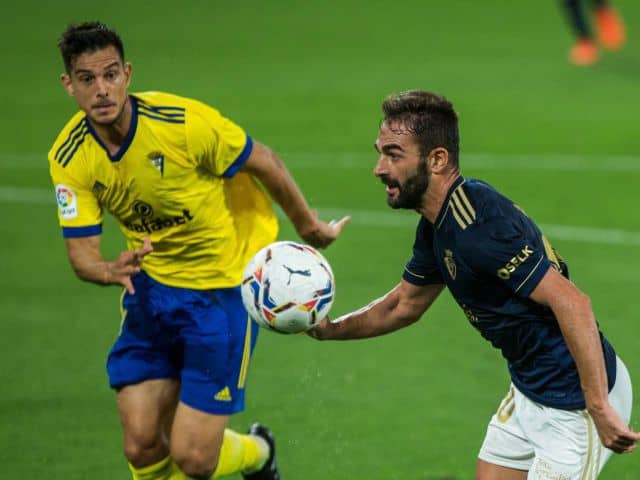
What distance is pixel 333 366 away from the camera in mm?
9375

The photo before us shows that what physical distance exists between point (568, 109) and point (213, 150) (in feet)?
42.2

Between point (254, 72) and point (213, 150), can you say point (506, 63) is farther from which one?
point (213, 150)

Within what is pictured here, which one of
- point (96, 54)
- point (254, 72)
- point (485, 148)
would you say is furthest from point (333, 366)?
point (254, 72)

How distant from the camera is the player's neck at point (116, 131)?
247 inches

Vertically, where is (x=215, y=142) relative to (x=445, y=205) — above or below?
below

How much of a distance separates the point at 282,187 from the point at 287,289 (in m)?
1.10

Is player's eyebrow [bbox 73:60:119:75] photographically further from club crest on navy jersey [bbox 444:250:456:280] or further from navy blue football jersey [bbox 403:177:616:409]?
club crest on navy jersey [bbox 444:250:456:280]

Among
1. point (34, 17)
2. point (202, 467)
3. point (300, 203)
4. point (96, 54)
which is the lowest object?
point (34, 17)

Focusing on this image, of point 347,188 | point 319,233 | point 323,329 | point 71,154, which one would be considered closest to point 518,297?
point 323,329

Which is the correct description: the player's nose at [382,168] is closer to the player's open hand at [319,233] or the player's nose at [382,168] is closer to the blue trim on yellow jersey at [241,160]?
the blue trim on yellow jersey at [241,160]

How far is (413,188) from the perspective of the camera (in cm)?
527

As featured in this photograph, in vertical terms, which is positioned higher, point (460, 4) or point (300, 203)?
point (300, 203)

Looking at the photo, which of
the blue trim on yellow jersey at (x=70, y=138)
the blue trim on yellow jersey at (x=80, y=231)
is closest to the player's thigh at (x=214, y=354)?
the blue trim on yellow jersey at (x=80, y=231)

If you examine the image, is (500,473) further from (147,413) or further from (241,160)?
(241,160)
